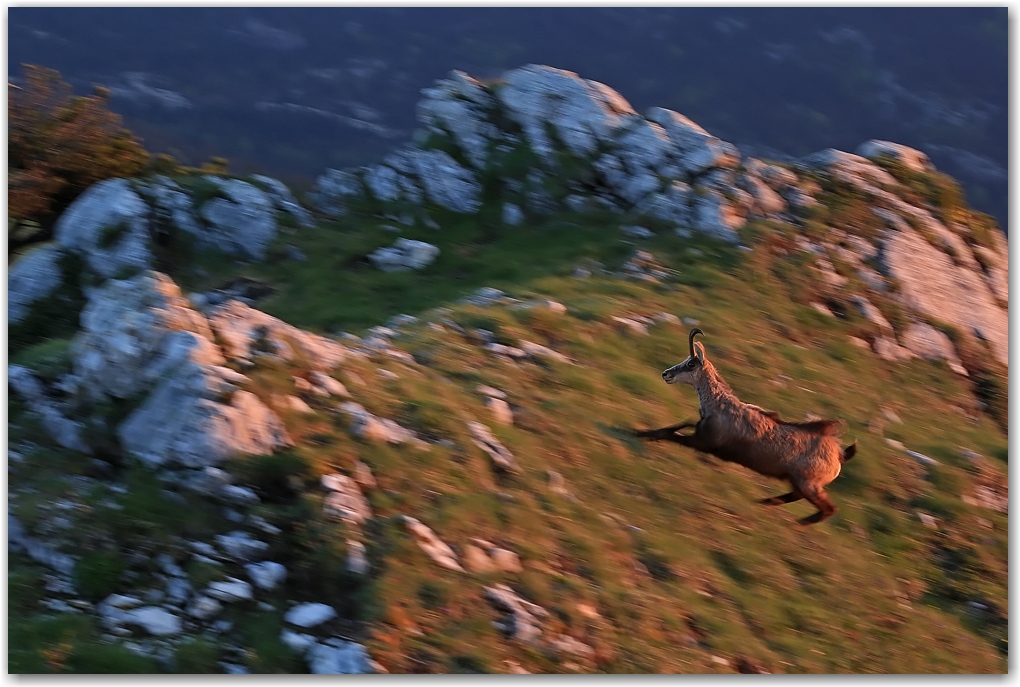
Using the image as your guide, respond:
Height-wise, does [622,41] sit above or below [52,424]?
above

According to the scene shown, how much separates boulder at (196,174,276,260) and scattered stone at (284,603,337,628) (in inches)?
571

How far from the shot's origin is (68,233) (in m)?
20.6

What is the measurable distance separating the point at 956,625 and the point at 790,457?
2.96m

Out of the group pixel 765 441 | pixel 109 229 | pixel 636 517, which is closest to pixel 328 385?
pixel 636 517

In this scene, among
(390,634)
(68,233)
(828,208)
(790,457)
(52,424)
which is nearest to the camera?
(390,634)

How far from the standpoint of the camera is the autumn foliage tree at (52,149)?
2195 centimetres

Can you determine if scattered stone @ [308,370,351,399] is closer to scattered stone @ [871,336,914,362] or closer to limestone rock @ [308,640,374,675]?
limestone rock @ [308,640,374,675]

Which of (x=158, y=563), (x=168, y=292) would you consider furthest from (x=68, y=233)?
(x=158, y=563)

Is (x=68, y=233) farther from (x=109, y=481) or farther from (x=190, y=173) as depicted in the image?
(x=109, y=481)

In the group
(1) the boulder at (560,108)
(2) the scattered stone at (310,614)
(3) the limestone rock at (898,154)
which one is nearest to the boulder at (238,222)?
(1) the boulder at (560,108)

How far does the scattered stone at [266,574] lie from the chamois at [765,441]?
19.7 feet

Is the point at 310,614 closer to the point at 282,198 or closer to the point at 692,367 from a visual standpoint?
the point at 692,367

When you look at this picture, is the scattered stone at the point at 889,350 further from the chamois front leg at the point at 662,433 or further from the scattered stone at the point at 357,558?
the scattered stone at the point at 357,558

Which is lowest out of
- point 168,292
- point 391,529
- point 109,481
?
point 109,481
